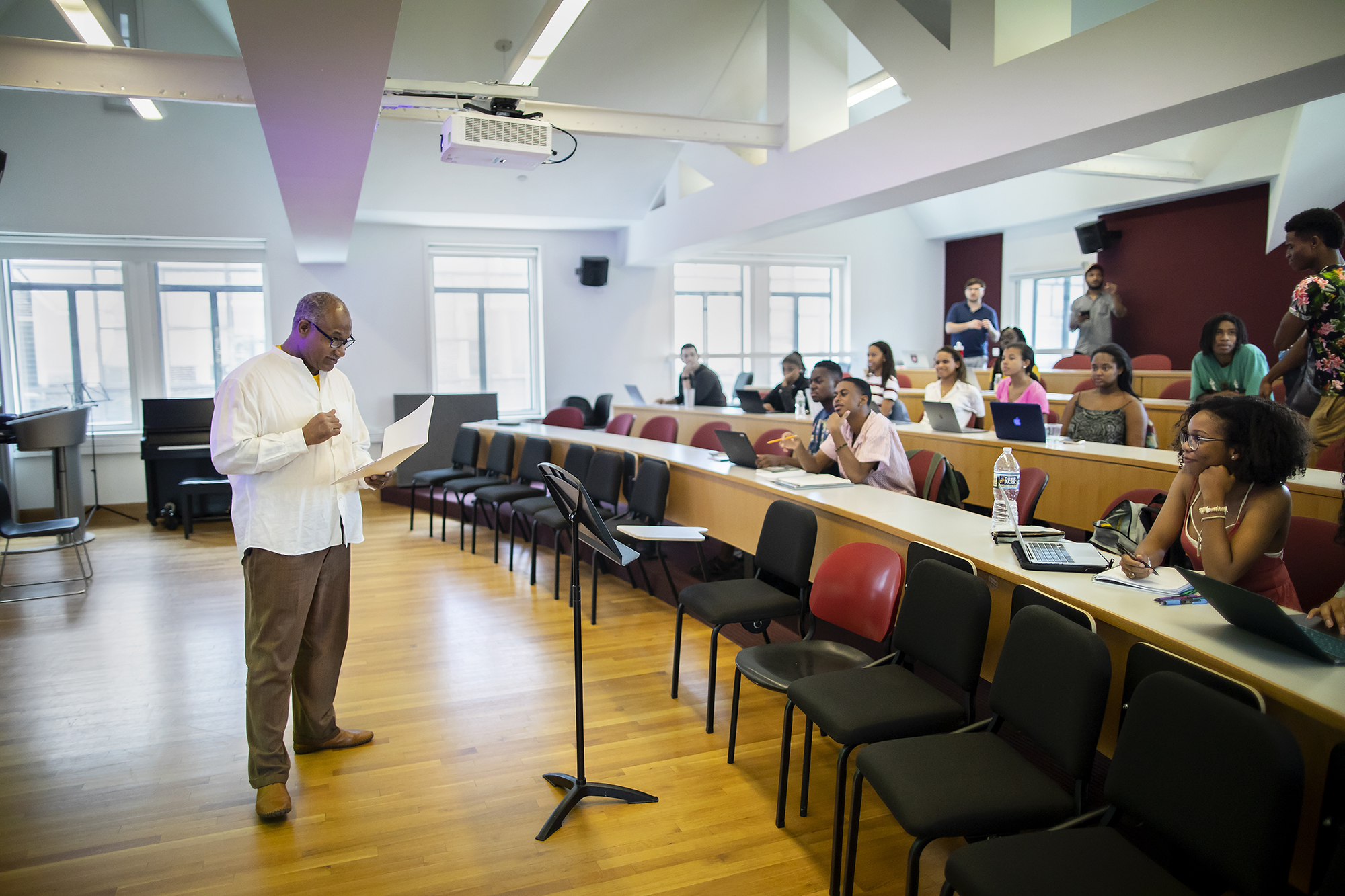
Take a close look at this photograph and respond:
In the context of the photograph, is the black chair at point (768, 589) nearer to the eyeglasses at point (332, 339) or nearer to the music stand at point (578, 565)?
the music stand at point (578, 565)

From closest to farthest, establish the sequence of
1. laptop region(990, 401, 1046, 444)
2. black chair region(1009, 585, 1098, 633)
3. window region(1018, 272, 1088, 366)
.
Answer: black chair region(1009, 585, 1098, 633) < laptop region(990, 401, 1046, 444) < window region(1018, 272, 1088, 366)

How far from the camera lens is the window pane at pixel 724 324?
35.8 feet

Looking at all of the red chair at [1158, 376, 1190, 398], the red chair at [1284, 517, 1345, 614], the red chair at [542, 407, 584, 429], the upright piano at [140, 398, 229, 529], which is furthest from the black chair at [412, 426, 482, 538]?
the red chair at [1158, 376, 1190, 398]

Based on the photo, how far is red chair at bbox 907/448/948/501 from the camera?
3885 millimetres

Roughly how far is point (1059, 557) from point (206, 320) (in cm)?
906

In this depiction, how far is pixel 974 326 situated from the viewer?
8.08m

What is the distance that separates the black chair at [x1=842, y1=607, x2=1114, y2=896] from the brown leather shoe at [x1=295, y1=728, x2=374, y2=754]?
6.39 ft

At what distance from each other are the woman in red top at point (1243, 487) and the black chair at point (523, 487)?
4.08 meters

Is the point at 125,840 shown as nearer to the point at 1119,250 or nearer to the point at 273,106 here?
the point at 273,106

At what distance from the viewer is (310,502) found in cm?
262

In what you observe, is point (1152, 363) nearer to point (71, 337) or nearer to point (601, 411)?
point (601, 411)

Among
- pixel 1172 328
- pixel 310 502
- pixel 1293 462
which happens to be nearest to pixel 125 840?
pixel 310 502

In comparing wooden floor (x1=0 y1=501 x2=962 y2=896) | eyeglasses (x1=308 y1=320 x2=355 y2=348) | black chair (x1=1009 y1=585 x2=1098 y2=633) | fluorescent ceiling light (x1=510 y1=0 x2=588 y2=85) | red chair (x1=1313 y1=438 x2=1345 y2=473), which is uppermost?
fluorescent ceiling light (x1=510 y1=0 x2=588 y2=85)

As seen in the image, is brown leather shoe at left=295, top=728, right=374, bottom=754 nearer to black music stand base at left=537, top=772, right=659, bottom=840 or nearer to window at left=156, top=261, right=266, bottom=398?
black music stand base at left=537, top=772, right=659, bottom=840
